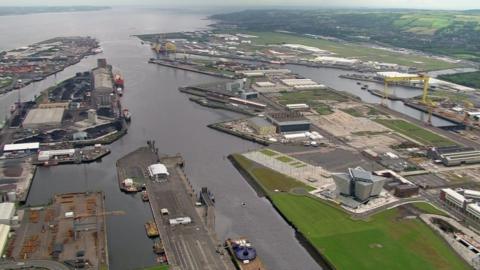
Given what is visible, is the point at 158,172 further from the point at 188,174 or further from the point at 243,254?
the point at 243,254

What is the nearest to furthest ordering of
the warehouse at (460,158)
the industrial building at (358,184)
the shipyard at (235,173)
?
the shipyard at (235,173) < the industrial building at (358,184) < the warehouse at (460,158)

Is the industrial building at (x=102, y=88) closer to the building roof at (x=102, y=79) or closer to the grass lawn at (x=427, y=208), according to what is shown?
the building roof at (x=102, y=79)

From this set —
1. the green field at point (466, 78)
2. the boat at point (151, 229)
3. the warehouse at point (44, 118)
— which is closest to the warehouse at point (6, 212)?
the boat at point (151, 229)

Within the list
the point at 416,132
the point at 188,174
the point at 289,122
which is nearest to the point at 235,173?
the point at 188,174

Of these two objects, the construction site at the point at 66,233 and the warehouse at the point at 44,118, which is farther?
the warehouse at the point at 44,118

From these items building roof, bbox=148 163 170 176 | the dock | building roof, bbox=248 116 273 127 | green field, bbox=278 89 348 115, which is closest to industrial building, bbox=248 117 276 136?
building roof, bbox=248 116 273 127

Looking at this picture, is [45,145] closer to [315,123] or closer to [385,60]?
[315,123]
